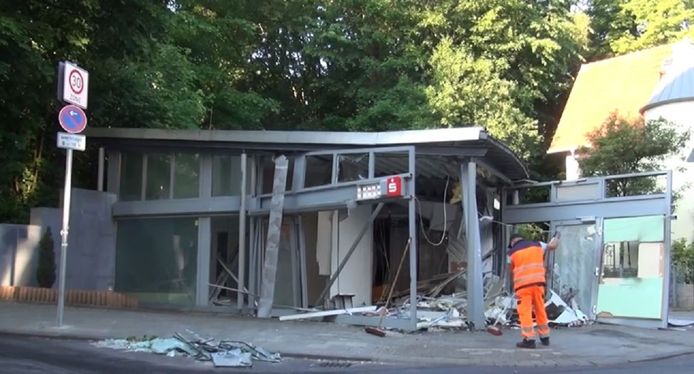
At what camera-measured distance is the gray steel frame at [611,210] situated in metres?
13.7

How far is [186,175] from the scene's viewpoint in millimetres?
14945

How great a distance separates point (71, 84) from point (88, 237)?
5.30 metres

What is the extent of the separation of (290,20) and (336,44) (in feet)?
7.81

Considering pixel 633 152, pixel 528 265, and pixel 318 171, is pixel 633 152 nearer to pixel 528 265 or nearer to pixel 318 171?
pixel 318 171

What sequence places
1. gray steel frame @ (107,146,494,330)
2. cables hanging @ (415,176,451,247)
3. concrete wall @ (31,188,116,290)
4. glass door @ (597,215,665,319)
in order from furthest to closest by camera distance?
cables hanging @ (415,176,451,247) < concrete wall @ (31,188,116,290) < glass door @ (597,215,665,319) < gray steel frame @ (107,146,494,330)

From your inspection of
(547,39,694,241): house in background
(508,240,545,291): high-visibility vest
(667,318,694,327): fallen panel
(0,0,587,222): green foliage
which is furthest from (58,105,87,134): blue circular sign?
(547,39,694,241): house in background

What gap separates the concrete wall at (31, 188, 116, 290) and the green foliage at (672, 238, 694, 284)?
52.1 feet

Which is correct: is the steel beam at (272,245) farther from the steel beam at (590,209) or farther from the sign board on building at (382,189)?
the steel beam at (590,209)

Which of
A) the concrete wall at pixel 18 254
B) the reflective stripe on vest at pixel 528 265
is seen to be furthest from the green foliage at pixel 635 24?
the concrete wall at pixel 18 254

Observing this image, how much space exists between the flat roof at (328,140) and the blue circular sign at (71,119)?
3583 mm

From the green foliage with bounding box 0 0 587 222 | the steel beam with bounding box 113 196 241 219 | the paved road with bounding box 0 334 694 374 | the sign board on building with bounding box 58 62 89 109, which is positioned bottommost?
the paved road with bounding box 0 334 694 374

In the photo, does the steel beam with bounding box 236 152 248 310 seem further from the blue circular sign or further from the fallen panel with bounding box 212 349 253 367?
the fallen panel with bounding box 212 349 253 367

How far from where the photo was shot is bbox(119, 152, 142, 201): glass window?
15484 millimetres

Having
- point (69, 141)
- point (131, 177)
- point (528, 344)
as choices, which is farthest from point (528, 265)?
point (131, 177)
